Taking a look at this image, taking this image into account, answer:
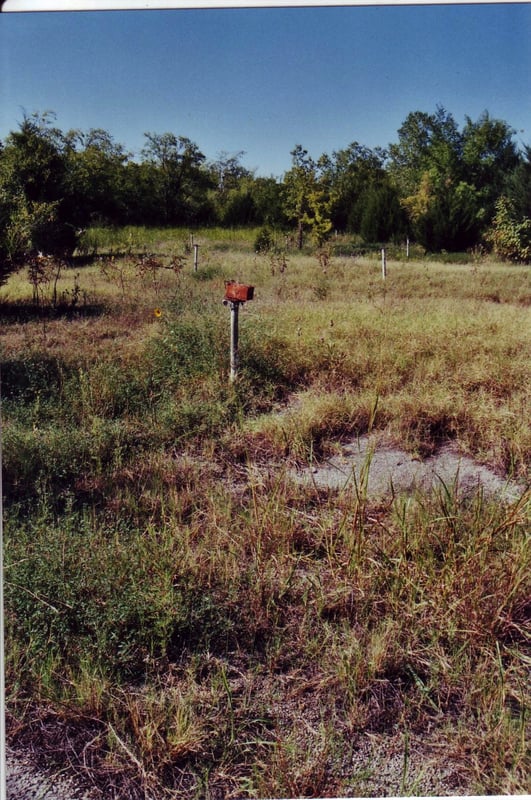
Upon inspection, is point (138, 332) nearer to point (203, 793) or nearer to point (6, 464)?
point (6, 464)

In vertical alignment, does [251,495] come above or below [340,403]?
below

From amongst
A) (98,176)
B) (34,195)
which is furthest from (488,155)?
(34,195)

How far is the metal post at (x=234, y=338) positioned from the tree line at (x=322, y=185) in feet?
1.19

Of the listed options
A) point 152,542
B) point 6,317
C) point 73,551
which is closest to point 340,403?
point 152,542

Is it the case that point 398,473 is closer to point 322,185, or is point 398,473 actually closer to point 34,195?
point 322,185

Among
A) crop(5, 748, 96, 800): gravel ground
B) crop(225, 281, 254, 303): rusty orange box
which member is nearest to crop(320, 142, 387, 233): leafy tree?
crop(225, 281, 254, 303): rusty orange box

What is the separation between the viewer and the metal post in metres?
2.46

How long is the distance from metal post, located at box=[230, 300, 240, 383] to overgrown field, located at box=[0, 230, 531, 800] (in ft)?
0.19

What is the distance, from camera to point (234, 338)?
2.53 metres

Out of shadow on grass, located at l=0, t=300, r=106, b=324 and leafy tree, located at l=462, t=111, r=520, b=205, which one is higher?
leafy tree, located at l=462, t=111, r=520, b=205

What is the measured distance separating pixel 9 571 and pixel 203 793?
86 centimetres

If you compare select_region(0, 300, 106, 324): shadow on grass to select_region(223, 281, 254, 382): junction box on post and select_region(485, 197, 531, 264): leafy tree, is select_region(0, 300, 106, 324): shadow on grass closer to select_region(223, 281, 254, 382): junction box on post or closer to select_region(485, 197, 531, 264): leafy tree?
select_region(223, 281, 254, 382): junction box on post

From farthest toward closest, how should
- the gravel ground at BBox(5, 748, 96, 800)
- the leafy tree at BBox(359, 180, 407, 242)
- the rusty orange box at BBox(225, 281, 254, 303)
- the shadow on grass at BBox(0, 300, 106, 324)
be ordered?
the shadow on grass at BBox(0, 300, 106, 324) < the rusty orange box at BBox(225, 281, 254, 303) < the leafy tree at BBox(359, 180, 407, 242) < the gravel ground at BBox(5, 748, 96, 800)

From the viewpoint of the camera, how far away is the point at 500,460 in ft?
7.30
